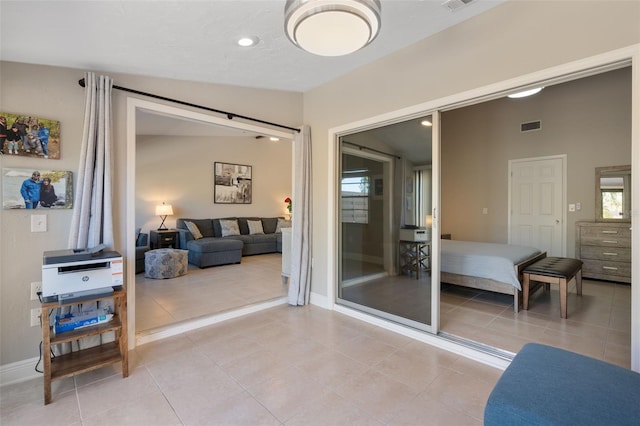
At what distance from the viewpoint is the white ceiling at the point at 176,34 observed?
1.71 meters

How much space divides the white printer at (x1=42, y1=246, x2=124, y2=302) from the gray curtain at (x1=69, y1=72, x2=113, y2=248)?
15cm

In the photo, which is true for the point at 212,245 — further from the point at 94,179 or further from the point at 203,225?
the point at 94,179

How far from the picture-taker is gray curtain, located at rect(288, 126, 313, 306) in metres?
3.59

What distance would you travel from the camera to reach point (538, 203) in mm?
5125

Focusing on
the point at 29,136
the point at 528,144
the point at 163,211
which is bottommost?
the point at 163,211

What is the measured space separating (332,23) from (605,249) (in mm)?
5441

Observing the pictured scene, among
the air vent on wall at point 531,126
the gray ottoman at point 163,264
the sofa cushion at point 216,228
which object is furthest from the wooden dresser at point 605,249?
the sofa cushion at point 216,228

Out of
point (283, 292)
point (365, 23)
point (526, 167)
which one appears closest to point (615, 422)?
point (365, 23)

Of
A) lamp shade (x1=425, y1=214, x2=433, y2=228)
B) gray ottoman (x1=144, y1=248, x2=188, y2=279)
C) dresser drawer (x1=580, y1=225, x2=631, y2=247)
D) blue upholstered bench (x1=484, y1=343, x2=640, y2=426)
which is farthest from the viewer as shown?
gray ottoman (x1=144, y1=248, x2=188, y2=279)

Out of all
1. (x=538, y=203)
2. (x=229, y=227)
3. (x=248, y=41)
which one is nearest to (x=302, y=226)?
(x=248, y=41)

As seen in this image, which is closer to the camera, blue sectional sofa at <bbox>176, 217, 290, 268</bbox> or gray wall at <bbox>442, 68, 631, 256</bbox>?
gray wall at <bbox>442, 68, 631, 256</bbox>

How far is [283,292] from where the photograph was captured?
408cm

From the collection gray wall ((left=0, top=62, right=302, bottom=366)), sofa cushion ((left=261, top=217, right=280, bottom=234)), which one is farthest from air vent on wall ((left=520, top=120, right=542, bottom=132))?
sofa cushion ((left=261, top=217, right=280, bottom=234))

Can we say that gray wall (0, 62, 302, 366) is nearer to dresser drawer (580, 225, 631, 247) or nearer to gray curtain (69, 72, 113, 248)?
gray curtain (69, 72, 113, 248)
